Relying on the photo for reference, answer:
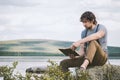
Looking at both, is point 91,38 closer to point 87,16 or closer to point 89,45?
point 89,45

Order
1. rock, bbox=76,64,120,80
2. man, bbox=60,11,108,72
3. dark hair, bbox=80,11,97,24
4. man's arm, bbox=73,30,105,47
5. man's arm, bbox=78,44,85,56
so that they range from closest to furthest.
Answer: man's arm, bbox=73,30,105,47 < man, bbox=60,11,108,72 < dark hair, bbox=80,11,97,24 < man's arm, bbox=78,44,85,56 < rock, bbox=76,64,120,80

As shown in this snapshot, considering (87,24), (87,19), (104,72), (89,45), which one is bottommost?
(104,72)

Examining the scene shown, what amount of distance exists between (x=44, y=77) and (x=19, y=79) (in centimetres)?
91

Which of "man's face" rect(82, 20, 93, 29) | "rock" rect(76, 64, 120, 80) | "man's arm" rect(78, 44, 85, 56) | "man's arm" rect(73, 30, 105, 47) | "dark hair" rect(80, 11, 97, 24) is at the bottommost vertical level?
"rock" rect(76, 64, 120, 80)

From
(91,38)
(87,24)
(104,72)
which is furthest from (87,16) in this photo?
(104,72)

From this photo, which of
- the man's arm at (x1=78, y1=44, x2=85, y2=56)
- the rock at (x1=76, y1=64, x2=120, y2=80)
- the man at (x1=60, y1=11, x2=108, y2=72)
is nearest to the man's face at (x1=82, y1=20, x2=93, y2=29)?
the man at (x1=60, y1=11, x2=108, y2=72)

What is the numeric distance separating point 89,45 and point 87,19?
728mm

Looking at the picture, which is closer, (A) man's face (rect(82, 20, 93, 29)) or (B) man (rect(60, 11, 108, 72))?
(B) man (rect(60, 11, 108, 72))

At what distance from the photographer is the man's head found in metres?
12.8

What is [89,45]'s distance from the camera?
12.5 m

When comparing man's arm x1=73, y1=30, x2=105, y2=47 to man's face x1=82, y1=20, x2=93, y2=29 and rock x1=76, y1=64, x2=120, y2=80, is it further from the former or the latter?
rock x1=76, y1=64, x2=120, y2=80

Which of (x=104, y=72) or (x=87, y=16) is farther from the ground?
(x=87, y=16)

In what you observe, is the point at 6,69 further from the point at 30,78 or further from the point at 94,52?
the point at 94,52

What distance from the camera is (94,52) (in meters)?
12.5
